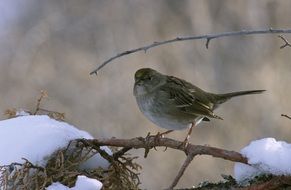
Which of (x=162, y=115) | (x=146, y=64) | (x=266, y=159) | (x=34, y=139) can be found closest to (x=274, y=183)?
(x=266, y=159)

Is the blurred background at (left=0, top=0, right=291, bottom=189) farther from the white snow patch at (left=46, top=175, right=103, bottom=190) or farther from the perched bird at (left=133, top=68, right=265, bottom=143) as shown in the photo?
the white snow patch at (left=46, top=175, right=103, bottom=190)

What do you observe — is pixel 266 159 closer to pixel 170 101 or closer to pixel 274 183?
pixel 274 183

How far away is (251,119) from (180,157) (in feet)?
5.75

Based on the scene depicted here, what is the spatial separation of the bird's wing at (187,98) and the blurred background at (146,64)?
4.78 metres

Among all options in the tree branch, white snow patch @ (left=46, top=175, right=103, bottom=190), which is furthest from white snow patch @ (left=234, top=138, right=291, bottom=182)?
white snow patch @ (left=46, top=175, right=103, bottom=190)

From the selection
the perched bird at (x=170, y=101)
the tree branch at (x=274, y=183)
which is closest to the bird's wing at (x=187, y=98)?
the perched bird at (x=170, y=101)

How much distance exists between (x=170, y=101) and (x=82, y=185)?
1681 mm

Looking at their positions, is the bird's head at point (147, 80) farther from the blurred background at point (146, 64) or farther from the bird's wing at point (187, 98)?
the blurred background at point (146, 64)

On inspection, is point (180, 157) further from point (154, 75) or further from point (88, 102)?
point (154, 75)

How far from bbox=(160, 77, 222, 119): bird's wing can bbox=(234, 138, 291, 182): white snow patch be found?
159 centimetres

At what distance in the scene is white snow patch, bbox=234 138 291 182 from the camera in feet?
6.79

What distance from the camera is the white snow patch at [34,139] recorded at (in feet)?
7.63

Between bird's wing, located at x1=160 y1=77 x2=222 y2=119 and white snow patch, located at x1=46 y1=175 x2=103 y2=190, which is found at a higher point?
bird's wing, located at x1=160 y1=77 x2=222 y2=119

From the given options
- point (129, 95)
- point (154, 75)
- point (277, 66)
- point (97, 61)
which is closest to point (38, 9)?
point (97, 61)
